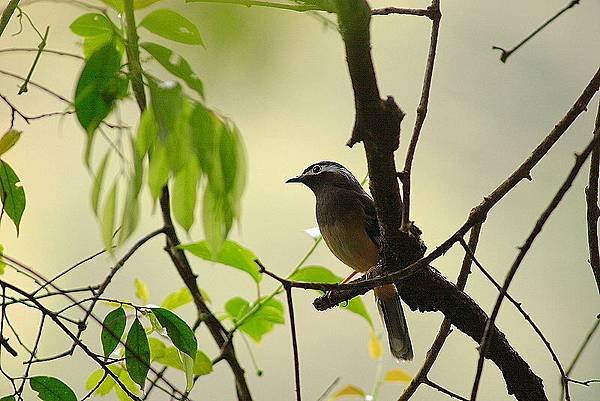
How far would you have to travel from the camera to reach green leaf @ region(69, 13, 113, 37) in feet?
1.69

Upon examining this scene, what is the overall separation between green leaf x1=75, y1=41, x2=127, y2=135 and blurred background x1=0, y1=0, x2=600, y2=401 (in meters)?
1.02

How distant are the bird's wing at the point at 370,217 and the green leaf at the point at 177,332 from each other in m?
0.33

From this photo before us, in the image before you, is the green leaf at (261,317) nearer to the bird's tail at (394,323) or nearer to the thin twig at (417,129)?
the bird's tail at (394,323)

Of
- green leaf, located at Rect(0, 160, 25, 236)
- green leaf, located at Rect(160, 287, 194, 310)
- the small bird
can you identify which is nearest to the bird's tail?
the small bird

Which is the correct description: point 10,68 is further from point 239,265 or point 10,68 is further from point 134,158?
point 134,158

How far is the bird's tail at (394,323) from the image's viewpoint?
96cm

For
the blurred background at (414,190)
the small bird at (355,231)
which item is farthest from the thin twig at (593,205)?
the blurred background at (414,190)

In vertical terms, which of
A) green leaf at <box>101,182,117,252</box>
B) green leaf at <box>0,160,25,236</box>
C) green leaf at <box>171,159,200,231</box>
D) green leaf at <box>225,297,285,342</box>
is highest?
green leaf at <box>225,297,285,342</box>

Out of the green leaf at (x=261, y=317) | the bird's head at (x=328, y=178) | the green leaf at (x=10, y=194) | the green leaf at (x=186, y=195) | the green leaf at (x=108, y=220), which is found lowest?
the green leaf at (x=108, y=220)

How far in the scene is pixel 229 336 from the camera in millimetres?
895

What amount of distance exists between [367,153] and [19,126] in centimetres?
108

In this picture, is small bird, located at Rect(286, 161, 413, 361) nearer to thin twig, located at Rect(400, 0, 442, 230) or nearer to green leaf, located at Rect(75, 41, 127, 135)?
thin twig, located at Rect(400, 0, 442, 230)

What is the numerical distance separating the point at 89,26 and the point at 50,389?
31cm

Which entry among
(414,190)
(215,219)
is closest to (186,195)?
(215,219)
